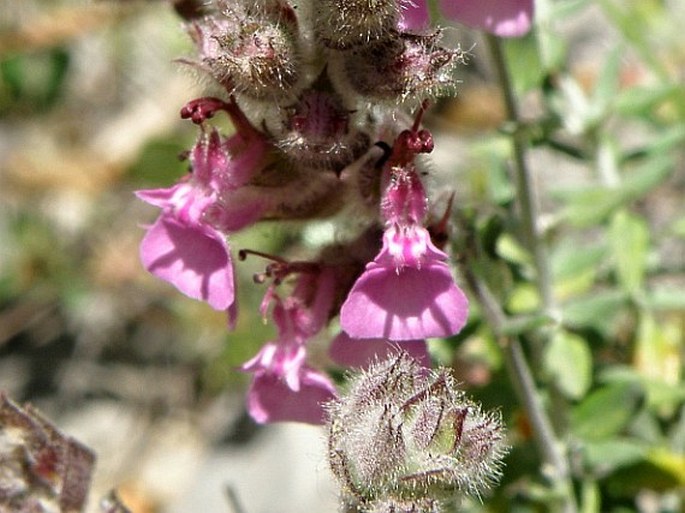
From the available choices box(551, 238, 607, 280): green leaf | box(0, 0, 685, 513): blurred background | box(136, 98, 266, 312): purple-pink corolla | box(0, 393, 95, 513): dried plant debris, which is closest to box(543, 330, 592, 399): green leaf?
box(551, 238, 607, 280): green leaf

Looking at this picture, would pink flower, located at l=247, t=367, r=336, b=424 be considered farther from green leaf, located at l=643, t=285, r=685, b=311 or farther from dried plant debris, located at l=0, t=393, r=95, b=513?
green leaf, located at l=643, t=285, r=685, b=311

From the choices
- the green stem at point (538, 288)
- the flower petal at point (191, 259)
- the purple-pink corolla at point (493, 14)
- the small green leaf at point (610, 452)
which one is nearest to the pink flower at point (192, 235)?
the flower petal at point (191, 259)

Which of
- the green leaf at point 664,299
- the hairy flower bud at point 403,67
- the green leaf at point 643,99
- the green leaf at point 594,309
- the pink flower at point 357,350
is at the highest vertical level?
the green leaf at point 643,99

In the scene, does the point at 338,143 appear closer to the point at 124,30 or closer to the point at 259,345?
the point at 259,345

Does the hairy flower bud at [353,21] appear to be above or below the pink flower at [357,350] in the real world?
above

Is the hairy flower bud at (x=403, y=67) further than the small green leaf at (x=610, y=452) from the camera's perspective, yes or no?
No

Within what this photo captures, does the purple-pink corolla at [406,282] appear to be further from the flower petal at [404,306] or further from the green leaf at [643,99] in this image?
the green leaf at [643,99]
